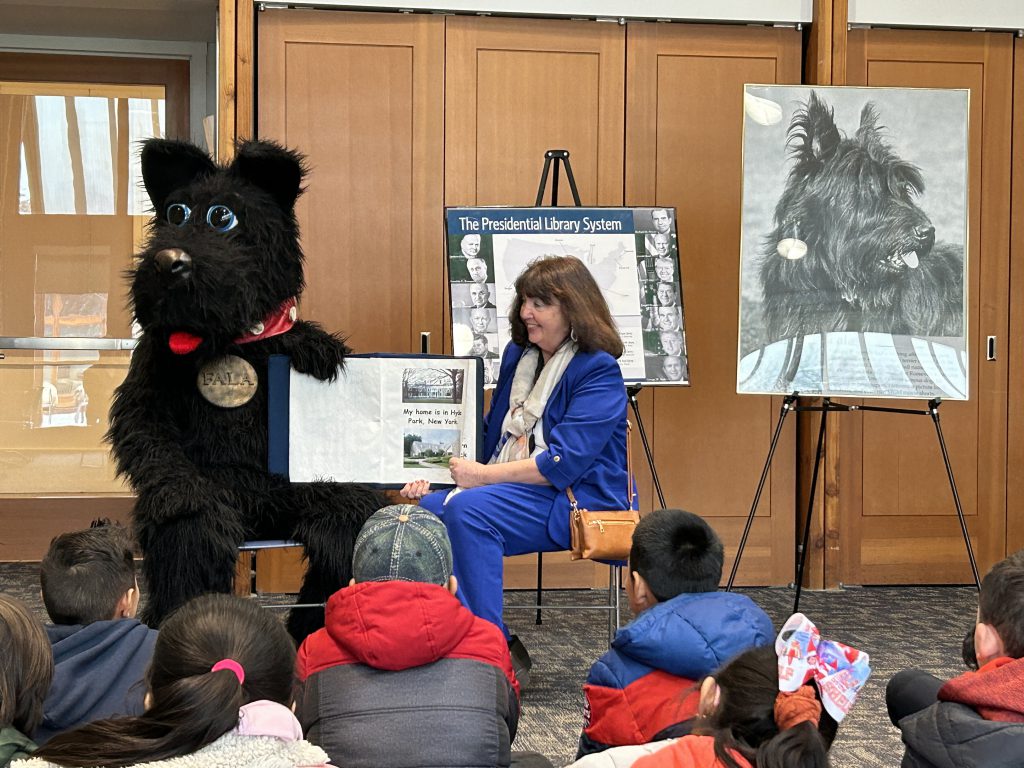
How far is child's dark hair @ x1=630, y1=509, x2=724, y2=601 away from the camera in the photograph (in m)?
2.02

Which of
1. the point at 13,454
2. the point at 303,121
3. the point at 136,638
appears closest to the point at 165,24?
the point at 303,121

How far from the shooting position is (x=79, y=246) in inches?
204

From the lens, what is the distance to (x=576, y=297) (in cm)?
304

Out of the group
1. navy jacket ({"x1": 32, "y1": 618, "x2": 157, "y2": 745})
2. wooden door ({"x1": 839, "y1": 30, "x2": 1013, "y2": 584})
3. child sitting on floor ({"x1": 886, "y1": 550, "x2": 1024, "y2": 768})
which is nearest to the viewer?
child sitting on floor ({"x1": 886, "y1": 550, "x2": 1024, "y2": 768})

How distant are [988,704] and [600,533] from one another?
4.77 ft

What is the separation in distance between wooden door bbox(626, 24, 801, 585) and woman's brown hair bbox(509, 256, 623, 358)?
5.16 feet

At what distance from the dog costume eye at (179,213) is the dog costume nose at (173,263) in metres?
0.25

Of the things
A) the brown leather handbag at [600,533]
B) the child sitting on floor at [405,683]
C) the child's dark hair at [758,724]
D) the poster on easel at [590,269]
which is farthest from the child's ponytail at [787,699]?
the poster on easel at [590,269]

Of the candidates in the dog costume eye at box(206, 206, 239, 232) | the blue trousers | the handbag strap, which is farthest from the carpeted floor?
the dog costume eye at box(206, 206, 239, 232)

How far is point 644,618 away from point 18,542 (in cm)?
393

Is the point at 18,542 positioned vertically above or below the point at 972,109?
below

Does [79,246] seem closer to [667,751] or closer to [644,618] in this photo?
[644,618]

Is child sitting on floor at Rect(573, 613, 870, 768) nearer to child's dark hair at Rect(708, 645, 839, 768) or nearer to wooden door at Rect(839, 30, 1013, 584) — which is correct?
child's dark hair at Rect(708, 645, 839, 768)

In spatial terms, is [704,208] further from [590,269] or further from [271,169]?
[271,169]
